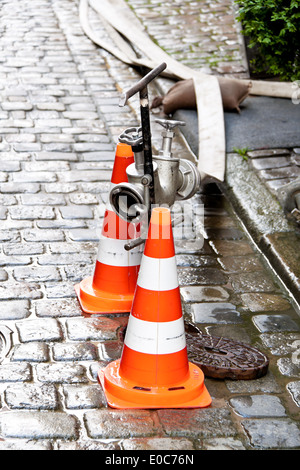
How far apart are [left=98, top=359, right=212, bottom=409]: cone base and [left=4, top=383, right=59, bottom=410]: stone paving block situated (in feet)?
0.83

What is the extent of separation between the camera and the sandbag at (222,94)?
7.05m

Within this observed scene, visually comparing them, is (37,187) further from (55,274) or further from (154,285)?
(154,285)

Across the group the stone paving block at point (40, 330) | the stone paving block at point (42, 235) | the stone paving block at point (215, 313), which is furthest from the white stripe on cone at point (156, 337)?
the stone paving block at point (42, 235)

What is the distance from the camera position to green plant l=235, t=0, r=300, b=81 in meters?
5.84

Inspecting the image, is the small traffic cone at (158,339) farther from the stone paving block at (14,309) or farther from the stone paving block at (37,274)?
the stone paving block at (37,274)

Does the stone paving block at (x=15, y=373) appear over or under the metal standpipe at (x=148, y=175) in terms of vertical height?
under

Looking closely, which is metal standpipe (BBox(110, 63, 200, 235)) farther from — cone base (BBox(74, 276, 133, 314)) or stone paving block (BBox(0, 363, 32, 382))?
stone paving block (BBox(0, 363, 32, 382))

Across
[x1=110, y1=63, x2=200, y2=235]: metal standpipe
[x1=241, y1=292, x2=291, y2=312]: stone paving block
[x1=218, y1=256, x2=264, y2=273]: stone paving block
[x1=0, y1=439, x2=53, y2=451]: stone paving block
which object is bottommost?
[x1=218, y1=256, x2=264, y2=273]: stone paving block

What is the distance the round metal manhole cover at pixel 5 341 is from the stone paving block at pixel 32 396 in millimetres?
300

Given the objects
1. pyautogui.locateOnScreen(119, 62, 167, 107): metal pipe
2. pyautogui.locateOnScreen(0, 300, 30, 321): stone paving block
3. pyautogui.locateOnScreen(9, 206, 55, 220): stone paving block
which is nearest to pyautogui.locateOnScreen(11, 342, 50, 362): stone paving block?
pyautogui.locateOnScreen(0, 300, 30, 321): stone paving block

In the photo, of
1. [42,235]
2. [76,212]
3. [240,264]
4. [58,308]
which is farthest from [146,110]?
[76,212]

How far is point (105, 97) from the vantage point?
8.13 meters
